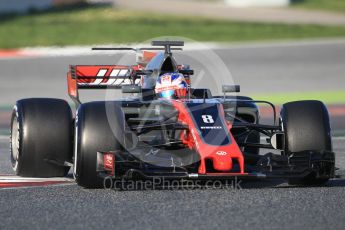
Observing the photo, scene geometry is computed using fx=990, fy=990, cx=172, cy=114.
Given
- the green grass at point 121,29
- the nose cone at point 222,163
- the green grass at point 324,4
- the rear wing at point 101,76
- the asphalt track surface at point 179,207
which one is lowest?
the asphalt track surface at point 179,207

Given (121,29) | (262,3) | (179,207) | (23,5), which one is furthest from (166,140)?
(262,3)

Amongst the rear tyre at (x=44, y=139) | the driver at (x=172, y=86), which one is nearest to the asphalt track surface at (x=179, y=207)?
the rear tyre at (x=44, y=139)

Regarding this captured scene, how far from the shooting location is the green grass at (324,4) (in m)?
39.7

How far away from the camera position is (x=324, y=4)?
1609 inches

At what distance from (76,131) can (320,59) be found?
19.3 meters

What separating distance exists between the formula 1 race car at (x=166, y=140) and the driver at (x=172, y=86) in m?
0.02

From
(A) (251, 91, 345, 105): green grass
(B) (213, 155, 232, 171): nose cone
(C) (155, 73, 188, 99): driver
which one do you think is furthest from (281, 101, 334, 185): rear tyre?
(A) (251, 91, 345, 105): green grass

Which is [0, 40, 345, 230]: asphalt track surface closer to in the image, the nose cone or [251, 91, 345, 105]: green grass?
the nose cone

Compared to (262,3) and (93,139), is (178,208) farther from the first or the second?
(262,3)

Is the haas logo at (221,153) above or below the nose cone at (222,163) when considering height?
above

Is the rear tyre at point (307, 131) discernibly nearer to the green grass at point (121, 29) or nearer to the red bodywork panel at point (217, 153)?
the red bodywork panel at point (217, 153)

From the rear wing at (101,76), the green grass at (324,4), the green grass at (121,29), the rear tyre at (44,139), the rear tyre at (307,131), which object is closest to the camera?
the rear tyre at (307,131)

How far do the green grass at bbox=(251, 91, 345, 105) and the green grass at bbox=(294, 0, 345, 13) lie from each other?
56.6ft

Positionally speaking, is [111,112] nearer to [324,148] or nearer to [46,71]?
[324,148]
